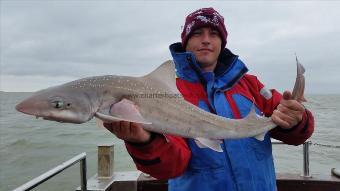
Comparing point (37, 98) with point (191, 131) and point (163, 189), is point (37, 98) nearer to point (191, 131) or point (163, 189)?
point (191, 131)

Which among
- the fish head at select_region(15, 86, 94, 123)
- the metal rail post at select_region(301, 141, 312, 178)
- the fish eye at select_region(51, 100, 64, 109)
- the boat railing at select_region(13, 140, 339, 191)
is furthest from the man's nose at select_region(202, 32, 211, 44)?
the metal rail post at select_region(301, 141, 312, 178)

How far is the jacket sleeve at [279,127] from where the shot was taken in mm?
3357

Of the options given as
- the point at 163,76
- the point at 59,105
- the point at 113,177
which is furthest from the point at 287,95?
the point at 113,177

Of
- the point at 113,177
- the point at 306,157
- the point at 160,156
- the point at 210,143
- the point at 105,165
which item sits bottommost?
the point at 113,177

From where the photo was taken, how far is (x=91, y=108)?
93.7 inches

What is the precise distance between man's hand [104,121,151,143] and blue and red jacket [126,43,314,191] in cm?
13

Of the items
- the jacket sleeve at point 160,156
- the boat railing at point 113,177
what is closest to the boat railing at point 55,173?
the boat railing at point 113,177

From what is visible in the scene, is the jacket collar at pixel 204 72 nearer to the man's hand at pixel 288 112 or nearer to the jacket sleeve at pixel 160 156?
the man's hand at pixel 288 112

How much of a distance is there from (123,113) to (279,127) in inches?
65.3

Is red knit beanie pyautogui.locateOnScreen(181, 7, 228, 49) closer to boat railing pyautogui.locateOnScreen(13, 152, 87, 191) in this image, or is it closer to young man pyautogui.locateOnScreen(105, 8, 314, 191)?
young man pyautogui.locateOnScreen(105, 8, 314, 191)

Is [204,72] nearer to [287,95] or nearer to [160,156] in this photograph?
[287,95]

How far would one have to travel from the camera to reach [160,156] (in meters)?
2.84

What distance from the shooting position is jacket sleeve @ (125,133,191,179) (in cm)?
280

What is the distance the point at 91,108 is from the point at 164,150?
751mm
